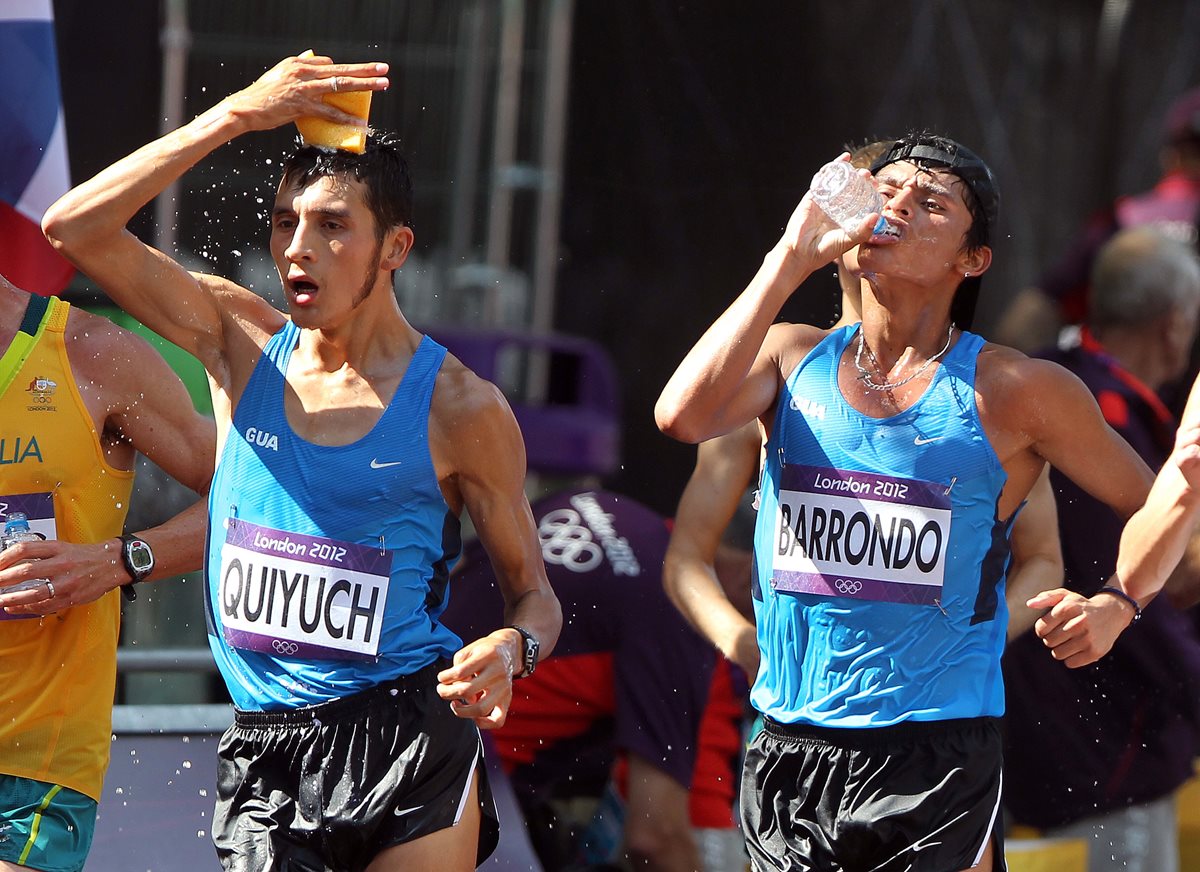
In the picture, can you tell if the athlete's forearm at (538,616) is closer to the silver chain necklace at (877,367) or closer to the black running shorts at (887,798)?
the black running shorts at (887,798)

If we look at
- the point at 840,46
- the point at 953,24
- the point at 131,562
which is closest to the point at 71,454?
the point at 131,562

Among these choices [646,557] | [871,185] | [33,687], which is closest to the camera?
[871,185]

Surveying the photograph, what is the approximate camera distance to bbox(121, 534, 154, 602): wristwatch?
3.62m

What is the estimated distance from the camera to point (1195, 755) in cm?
539

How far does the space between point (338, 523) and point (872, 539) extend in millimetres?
1018

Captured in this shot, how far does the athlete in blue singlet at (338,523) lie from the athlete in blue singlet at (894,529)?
0.47 meters

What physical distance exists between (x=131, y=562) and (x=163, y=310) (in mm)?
528

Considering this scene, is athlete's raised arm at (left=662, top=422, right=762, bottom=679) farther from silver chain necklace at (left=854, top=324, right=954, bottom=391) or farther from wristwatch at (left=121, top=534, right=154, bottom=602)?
wristwatch at (left=121, top=534, right=154, bottom=602)

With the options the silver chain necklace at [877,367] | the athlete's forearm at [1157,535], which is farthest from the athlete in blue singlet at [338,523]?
the athlete's forearm at [1157,535]

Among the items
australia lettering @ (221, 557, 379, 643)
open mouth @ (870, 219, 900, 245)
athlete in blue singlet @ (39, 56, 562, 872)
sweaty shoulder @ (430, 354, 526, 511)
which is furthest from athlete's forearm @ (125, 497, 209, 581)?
open mouth @ (870, 219, 900, 245)

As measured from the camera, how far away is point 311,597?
3.31 meters

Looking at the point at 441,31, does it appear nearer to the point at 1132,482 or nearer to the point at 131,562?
the point at 131,562

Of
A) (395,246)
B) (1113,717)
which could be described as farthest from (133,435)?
(1113,717)

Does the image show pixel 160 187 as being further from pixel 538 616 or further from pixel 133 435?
pixel 538 616
